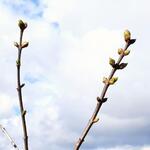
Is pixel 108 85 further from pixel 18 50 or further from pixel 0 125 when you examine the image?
pixel 0 125

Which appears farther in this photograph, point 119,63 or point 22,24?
point 22,24

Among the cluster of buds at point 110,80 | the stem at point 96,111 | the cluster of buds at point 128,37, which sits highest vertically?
the cluster of buds at point 128,37

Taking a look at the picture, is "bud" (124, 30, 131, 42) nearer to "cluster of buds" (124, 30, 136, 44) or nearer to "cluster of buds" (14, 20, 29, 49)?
"cluster of buds" (124, 30, 136, 44)

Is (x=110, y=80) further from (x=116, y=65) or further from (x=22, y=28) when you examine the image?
(x=22, y=28)

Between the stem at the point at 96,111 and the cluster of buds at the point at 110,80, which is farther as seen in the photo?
the cluster of buds at the point at 110,80

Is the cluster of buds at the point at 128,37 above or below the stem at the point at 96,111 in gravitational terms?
above

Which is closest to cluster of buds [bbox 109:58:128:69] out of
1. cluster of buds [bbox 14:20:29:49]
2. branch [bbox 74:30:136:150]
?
branch [bbox 74:30:136:150]

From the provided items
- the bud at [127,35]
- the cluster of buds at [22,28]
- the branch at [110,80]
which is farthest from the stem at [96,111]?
the cluster of buds at [22,28]

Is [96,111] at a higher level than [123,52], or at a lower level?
lower

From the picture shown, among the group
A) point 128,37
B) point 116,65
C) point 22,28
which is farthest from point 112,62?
point 22,28

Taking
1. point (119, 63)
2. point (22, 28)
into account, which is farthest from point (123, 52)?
point (22, 28)

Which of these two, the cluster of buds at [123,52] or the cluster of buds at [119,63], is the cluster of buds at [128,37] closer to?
the cluster of buds at [119,63]

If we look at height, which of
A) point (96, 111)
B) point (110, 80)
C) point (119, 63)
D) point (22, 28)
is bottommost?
point (96, 111)
